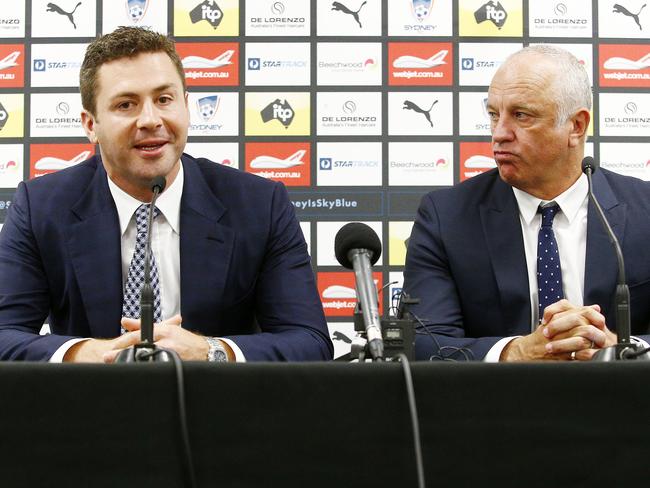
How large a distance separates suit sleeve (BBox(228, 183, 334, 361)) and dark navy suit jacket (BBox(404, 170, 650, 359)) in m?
0.30

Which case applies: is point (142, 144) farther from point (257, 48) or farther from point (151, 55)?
point (257, 48)

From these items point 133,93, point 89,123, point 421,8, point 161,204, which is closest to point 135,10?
point 421,8

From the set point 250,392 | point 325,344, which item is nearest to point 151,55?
point 325,344

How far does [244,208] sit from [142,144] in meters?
0.36

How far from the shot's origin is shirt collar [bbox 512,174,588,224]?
263cm

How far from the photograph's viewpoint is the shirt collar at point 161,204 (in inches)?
100

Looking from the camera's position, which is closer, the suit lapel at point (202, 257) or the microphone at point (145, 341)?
the microphone at point (145, 341)

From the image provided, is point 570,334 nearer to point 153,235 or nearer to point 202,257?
point 202,257

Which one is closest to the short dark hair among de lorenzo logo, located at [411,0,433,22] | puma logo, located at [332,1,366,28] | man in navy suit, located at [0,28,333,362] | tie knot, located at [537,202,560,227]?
man in navy suit, located at [0,28,333,362]

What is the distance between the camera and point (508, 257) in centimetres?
257

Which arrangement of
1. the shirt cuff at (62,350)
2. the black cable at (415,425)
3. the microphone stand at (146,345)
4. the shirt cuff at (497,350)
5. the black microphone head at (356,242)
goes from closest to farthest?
the black cable at (415,425) < the microphone stand at (146,345) < the black microphone head at (356,242) < the shirt cuff at (62,350) < the shirt cuff at (497,350)

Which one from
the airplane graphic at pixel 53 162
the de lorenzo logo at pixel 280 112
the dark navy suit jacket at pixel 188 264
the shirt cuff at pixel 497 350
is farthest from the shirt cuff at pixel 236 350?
the airplane graphic at pixel 53 162

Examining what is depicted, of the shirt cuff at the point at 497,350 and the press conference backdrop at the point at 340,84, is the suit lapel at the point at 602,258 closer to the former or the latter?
the shirt cuff at the point at 497,350

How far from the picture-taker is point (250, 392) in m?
1.28
